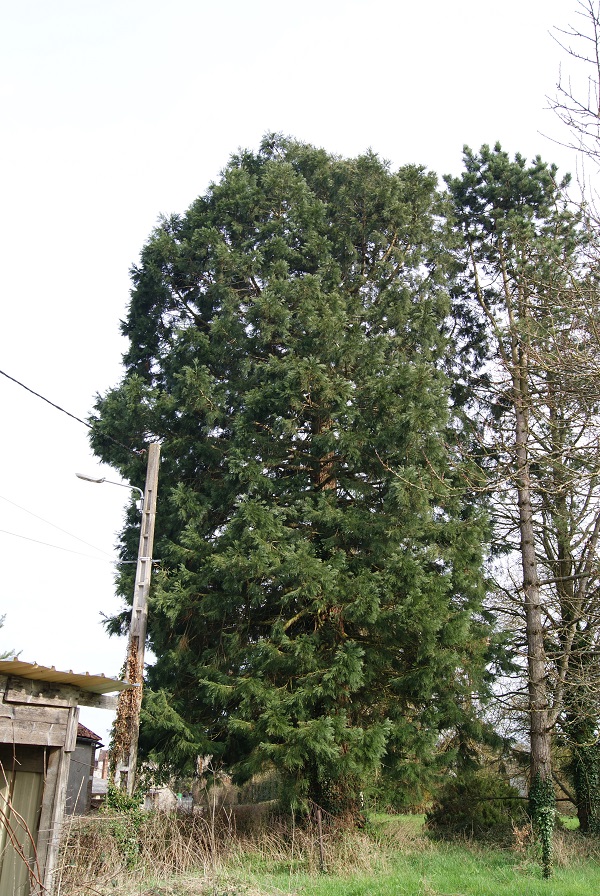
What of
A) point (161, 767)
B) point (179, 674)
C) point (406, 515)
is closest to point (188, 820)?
point (161, 767)

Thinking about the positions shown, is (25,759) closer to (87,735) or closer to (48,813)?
(48,813)

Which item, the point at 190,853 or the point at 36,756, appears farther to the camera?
the point at 190,853

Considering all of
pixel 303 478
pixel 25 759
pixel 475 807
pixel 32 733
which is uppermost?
pixel 303 478

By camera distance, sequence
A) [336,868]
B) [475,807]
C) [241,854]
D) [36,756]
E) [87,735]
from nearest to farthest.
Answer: [36,756]
[336,868]
[241,854]
[475,807]
[87,735]

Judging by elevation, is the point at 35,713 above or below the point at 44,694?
below

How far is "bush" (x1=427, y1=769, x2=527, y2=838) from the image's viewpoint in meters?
15.2

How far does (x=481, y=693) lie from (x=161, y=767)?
5984 mm

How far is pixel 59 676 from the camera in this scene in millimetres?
7020

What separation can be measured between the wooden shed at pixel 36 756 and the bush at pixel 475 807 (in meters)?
10.4

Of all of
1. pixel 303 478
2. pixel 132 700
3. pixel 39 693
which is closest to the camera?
pixel 39 693

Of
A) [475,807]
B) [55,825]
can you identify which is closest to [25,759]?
[55,825]

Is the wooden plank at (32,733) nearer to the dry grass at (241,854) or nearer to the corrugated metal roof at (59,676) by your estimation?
the corrugated metal roof at (59,676)

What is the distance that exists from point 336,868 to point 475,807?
6.44 meters

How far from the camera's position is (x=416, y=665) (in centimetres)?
1234
